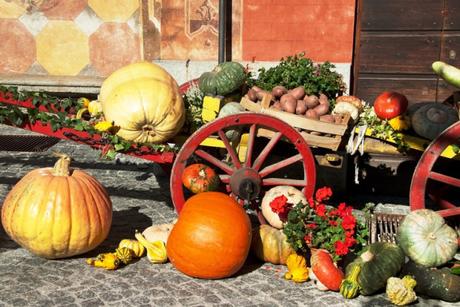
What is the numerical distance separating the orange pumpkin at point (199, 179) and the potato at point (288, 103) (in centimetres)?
80

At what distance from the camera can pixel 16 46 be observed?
27.7 ft

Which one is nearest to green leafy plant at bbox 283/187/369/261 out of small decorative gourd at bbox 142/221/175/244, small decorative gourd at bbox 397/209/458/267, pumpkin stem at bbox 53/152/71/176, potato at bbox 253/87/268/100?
small decorative gourd at bbox 397/209/458/267

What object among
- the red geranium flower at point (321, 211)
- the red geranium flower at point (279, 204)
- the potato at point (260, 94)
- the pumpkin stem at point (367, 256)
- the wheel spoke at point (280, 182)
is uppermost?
the potato at point (260, 94)

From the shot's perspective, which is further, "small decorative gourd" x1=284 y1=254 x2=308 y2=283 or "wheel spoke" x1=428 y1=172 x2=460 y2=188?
"wheel spoke" x1=428 y1=172 x2=460 y2=188

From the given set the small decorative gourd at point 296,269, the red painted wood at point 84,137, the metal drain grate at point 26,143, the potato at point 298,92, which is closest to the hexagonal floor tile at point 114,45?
the metal drain grate at point 26,143

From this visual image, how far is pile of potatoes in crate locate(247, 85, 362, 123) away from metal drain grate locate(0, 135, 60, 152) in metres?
3.99

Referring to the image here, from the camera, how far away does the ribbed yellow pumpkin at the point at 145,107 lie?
15.7 feet

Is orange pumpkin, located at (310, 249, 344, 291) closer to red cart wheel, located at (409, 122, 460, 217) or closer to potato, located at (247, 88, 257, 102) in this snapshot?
red cart wheel, located at (409, 122, 460, 217)

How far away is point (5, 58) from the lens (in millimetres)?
8492

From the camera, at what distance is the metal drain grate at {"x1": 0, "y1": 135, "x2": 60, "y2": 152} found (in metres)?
8.21

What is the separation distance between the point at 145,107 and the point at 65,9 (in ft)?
13.5

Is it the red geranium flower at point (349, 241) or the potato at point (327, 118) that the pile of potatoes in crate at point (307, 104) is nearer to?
the potato at point (327, 118)

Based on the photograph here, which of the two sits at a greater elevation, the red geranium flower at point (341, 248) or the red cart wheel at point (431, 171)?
the red cart wheel at point (431, 171)

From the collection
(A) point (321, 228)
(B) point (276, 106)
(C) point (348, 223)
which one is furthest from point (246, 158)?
(C) point (348, 223)
